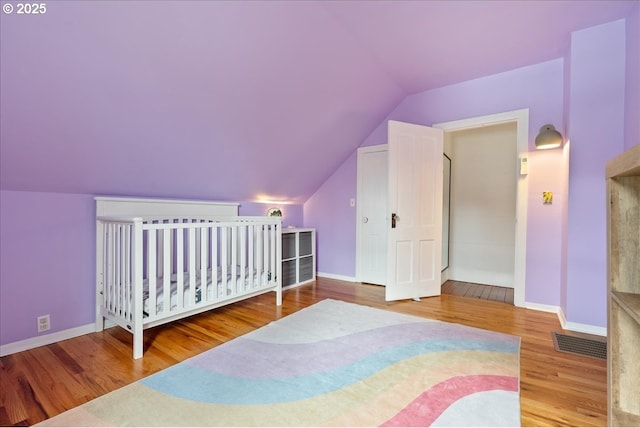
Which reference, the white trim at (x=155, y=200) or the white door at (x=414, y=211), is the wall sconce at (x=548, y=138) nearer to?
the white door at (x=414, y=211)

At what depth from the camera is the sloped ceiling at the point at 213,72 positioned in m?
1.54

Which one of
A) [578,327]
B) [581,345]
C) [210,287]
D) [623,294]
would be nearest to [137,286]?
[210,287]

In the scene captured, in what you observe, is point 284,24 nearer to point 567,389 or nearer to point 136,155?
point 136,155

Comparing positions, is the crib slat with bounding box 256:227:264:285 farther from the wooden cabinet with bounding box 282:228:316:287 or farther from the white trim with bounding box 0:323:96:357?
the white trim with bounding box 0:323:96:357

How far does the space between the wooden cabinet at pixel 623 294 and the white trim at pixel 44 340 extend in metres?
3.12

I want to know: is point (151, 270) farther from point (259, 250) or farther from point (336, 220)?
point (336, 220)

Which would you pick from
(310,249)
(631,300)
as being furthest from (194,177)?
(631,300)

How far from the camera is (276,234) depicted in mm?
3041

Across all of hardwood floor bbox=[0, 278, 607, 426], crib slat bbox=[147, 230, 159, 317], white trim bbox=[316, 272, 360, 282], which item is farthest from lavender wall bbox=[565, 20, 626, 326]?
crib slat bbox=[147, 230, 159, 317]

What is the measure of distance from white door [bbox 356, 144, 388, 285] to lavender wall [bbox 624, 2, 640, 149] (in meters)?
2.20

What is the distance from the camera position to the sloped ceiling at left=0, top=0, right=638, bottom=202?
1539 millimetres

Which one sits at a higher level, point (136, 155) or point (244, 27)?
point (244, 27)

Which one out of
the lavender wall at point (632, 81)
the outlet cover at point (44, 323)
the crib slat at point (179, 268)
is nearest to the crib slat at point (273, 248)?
the crib slat at point (179, 268)

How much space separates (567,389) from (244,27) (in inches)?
117
